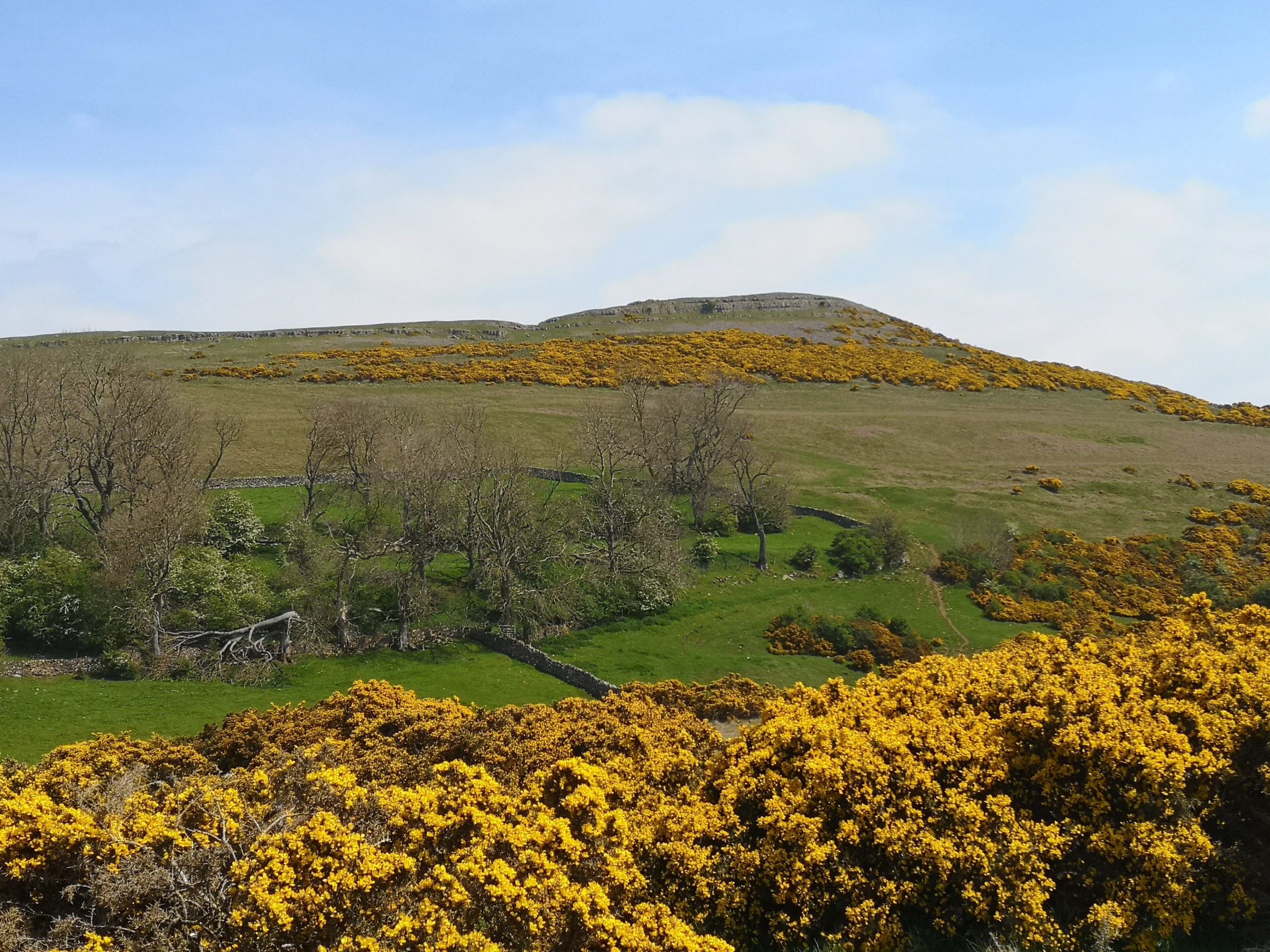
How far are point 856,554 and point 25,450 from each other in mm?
54920

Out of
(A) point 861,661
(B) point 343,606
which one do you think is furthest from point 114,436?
(A) point 861,661

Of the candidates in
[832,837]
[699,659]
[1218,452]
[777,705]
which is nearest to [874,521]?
[699,659]

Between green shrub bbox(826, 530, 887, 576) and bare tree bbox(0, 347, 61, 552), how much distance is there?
48094 millimetres

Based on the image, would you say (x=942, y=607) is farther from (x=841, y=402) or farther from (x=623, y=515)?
(x=841, y=402)

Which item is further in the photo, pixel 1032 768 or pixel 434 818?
pixel 1032 768

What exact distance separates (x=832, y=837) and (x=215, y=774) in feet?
45.7

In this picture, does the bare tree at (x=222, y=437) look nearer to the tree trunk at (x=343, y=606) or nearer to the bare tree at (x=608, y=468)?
the tree trunk at (x=343, y=606)

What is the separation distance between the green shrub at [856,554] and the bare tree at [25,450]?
48094mm

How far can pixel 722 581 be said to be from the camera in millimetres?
51188

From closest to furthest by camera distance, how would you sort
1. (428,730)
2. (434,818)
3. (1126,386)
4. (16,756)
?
1. (434,818)
2. (428,730)
3. (16,756)
4. (1126,386)

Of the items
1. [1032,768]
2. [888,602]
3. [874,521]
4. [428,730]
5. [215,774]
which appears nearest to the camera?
[1032,768]

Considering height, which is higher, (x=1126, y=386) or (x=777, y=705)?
(x=1126, y=386)

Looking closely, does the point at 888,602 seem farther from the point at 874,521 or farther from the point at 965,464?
the point at 965,464

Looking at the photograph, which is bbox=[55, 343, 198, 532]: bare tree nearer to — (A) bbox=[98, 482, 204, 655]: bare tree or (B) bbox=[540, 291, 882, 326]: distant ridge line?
(A) bbox=[98, 482, 204, 655]: bare tree
